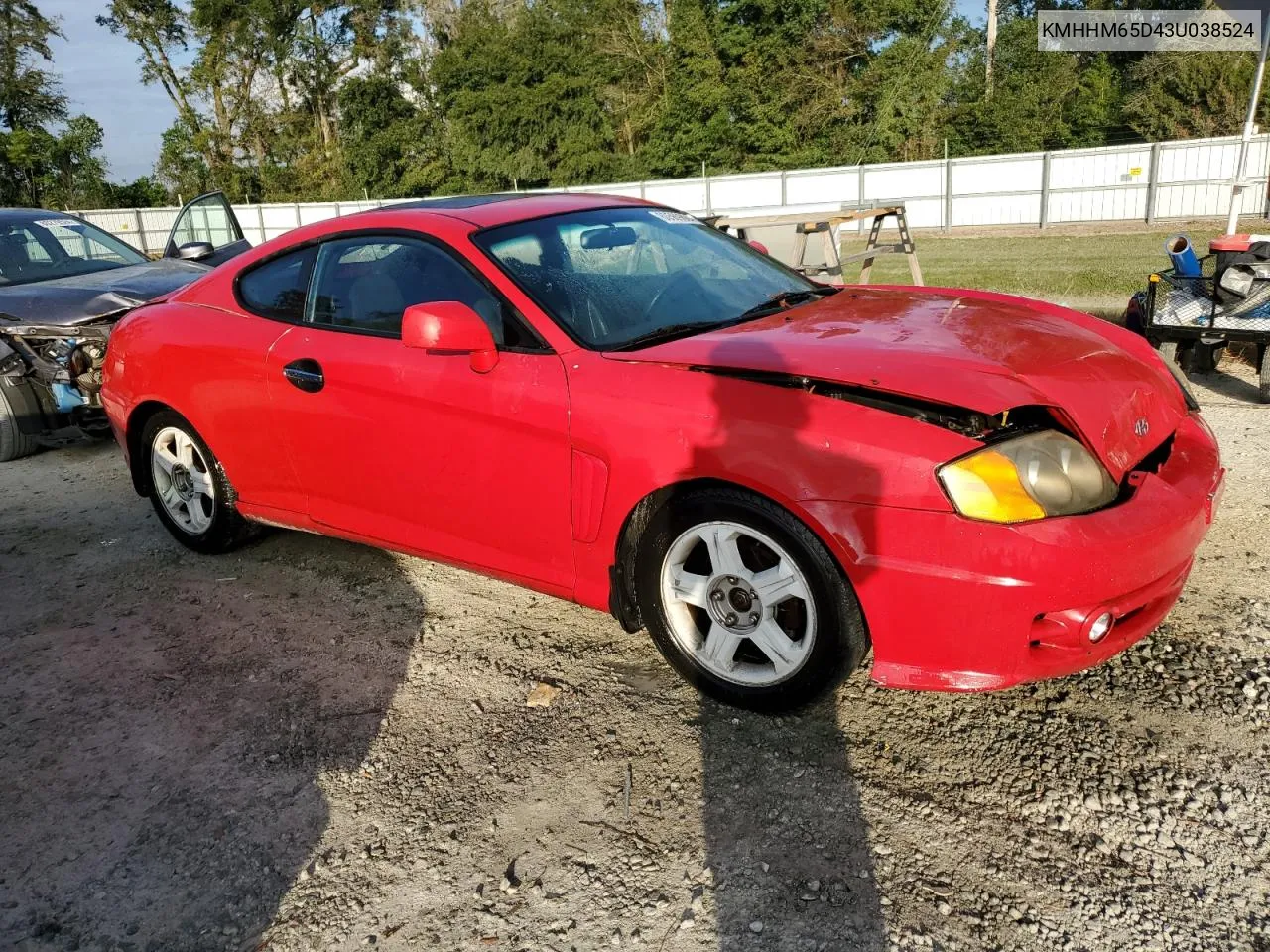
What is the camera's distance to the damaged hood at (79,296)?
671cm

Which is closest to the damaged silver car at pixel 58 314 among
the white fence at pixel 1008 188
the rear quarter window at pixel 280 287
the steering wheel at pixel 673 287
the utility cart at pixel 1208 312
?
the rear quarter window at pixel 280 287

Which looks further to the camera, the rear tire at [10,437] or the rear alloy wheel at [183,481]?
the rear tire at [10,437]

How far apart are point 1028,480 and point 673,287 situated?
1600 mm

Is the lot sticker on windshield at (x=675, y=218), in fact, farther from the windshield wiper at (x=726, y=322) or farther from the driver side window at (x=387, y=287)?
the driver side window at (x=387, y=287)

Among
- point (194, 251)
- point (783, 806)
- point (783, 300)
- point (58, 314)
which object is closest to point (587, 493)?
point (783, 806)

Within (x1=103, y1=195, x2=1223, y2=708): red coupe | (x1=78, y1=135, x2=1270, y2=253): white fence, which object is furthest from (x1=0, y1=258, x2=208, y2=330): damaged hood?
(x1=78, y1=135, x2=1270, y2=253): white fence

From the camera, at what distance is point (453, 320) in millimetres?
3225

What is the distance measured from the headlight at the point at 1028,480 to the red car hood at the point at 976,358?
0.10 metres

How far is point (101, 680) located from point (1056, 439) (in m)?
3.42

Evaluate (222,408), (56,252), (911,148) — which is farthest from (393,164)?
(222,408)

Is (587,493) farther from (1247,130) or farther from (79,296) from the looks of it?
(1247,130)

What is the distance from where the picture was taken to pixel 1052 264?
48.8ft

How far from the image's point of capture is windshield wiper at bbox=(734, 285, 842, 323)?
12.0ft

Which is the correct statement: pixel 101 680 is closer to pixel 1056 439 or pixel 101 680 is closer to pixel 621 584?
pixel 621 584
